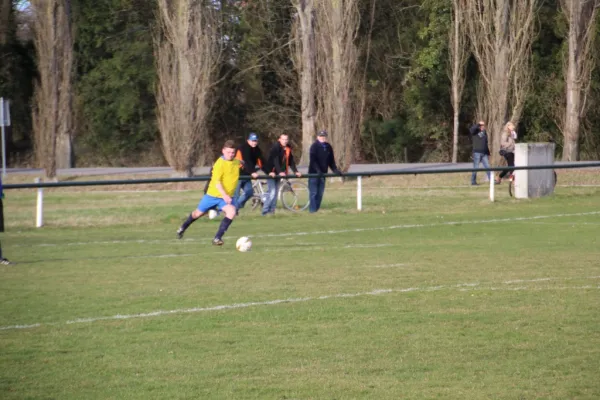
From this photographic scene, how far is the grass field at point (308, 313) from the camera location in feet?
26.5

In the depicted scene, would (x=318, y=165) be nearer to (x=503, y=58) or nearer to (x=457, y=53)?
(x=503, y=58)

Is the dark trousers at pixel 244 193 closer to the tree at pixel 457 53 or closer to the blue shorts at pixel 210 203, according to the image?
the blue shorts at pixel 210 203

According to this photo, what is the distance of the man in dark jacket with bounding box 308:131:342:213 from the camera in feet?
84.3

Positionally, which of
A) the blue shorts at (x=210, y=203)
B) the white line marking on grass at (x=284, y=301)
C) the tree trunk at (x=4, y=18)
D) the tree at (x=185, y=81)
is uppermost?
the tree trunk at (x=4, y=18)

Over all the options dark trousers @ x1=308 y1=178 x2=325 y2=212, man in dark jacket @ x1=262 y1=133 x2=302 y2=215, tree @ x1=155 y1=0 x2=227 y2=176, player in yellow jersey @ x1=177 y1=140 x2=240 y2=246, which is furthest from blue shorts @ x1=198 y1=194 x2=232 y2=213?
tree @ x1=155 y1=0 x2=227 y2=176

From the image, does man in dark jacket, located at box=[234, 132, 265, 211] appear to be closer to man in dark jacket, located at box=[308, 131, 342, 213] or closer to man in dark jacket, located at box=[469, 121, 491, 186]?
man in dark jacket, located at box=[308, 131, 342, 213]

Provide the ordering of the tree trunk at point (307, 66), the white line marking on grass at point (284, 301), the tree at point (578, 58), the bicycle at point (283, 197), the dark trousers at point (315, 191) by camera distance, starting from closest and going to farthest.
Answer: the white line marking on grass at point (284, 301)
the dark trousers at point (315, 191)
the bicycle at point (283, 197)
the tree at point (578, 58)
the tree trunk at point (307, 66)

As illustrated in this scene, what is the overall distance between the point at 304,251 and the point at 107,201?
1750 cm

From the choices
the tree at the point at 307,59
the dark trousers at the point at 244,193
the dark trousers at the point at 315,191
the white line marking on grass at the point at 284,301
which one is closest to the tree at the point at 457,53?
the tree at the point at 307,59

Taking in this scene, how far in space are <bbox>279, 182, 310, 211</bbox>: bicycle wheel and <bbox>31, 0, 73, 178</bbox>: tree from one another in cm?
1434

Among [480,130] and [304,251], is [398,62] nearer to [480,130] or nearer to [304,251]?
[480,130]

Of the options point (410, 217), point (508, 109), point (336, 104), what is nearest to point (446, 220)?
point (410, 217)

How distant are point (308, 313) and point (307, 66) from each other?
33.3 m

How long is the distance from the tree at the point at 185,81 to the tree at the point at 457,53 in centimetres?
1437
